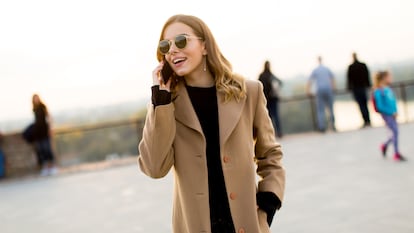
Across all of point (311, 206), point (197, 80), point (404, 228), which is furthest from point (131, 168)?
point (197, 80)

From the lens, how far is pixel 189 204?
6.40ft

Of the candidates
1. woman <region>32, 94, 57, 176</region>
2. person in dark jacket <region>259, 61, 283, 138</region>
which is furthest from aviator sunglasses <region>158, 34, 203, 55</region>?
woman <region>32, 94, 57, 176</region>

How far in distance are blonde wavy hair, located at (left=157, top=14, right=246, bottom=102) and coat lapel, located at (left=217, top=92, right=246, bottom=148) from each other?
0.02 metres

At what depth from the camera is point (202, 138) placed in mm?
1926

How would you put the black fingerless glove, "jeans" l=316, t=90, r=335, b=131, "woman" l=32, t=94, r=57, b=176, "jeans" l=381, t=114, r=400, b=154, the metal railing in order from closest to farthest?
the black fingerless glove → "jeans" l=381, t=114, r=400, b=154 → "woman" l=32, t=94, r=57, b=176 → "jeans" l=316, t=90, r=335, b=131 → the metal railing

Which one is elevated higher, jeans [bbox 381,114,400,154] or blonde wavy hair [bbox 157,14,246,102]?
blonde wavy hair [bbox 157,14,246,102]

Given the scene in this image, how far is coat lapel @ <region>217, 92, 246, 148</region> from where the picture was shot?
76.4 inches

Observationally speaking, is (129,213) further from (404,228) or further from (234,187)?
(234,187)

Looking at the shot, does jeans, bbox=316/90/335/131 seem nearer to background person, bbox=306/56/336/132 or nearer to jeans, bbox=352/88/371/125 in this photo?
background person, bbox=306/56/336/132

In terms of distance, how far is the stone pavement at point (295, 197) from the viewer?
4844mm

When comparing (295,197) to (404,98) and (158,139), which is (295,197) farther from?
(404,98)

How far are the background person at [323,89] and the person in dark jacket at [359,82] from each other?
435 millimetres

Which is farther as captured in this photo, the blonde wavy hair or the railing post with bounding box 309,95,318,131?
the railing post with bounding box 309,95,318,131

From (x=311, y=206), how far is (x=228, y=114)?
3.75 m
